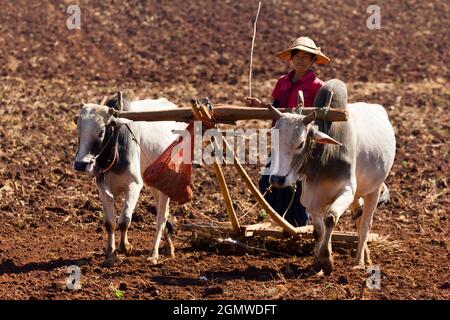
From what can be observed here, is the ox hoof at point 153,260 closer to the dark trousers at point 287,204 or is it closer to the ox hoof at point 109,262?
the ox hoof at point 109,262

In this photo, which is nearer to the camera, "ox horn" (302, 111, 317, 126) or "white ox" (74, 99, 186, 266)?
"ox horn" (302, 111, 317, 126)

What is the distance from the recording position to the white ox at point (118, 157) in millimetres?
7203

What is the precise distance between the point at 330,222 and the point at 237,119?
114 cm

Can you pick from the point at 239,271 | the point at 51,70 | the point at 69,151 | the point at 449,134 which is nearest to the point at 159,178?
the point at 239,271

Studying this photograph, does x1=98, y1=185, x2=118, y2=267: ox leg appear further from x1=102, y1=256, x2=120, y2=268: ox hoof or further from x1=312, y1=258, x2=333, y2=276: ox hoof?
x1=312, y1=258, x2=333, y2=276: ox hoof

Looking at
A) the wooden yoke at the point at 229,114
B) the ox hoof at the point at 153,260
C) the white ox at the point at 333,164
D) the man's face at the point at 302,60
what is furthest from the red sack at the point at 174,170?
the man's face at the point at 302,60

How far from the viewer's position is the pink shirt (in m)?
7.63

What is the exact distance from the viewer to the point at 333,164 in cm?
687

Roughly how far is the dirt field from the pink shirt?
1261 millimetres

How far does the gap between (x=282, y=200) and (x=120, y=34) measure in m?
13.9

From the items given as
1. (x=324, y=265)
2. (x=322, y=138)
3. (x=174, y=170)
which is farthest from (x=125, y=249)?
(x=322, y=138)

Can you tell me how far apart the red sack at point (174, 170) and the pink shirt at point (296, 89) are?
1.03 metres

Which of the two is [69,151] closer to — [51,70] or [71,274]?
[71,274]

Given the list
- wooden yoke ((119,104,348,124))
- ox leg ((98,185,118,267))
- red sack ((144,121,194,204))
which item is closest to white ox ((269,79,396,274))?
wooden yoke ((119,104,348,124))
